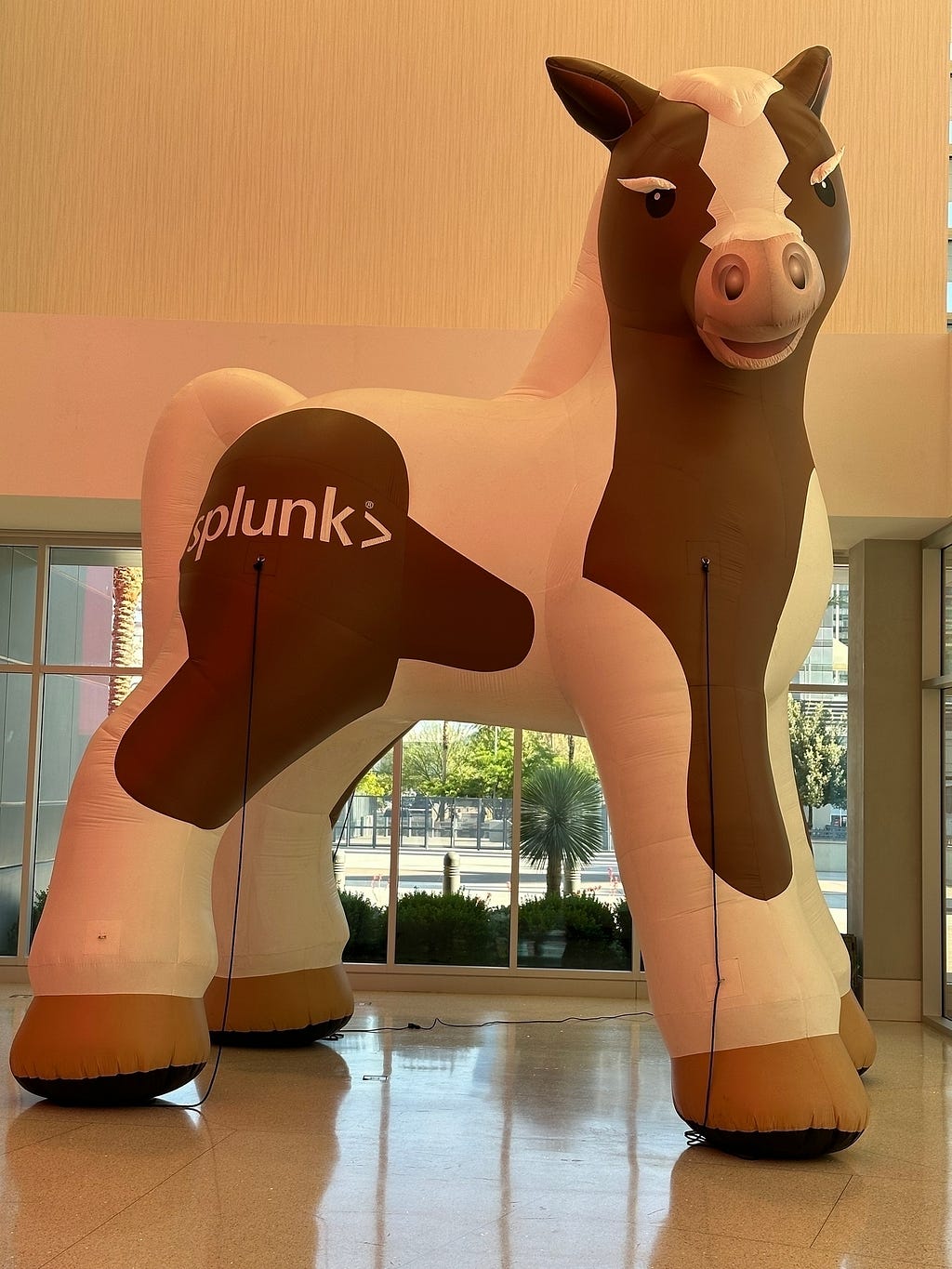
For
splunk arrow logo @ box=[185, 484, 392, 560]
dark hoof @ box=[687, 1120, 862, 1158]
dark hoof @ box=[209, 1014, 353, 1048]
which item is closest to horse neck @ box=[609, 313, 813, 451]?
splunk arrow logo @ box=[185, 484, 392, 560]

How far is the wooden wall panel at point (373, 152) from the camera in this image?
21.4 feet

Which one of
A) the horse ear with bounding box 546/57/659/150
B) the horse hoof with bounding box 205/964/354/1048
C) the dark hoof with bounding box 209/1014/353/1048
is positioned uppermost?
the horse ear with bounding box 546/57/659/150

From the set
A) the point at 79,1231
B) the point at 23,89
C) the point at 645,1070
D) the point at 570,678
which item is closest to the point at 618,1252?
the point at 79,1231

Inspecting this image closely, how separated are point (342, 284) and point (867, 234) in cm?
274

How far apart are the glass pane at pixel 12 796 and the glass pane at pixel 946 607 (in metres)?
5.02

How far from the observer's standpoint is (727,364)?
3783mm

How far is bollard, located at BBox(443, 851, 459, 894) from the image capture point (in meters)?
7.05

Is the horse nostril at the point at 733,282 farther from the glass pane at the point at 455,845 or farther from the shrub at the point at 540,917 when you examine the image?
the shrub at the point at 540,917

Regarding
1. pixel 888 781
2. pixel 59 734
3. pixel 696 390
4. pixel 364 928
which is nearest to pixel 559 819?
pixel 364 928

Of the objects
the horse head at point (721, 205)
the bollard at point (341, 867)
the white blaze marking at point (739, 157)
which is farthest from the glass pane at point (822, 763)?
the white blaze marking at point (739, 157)

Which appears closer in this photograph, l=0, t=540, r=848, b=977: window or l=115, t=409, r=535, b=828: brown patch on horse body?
l=115, t=409, r=535, b=828: brown patch on horse body

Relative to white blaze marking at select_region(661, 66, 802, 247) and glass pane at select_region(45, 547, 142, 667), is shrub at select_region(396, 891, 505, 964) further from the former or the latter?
white blaze marking at select_region(661, 66, 802, 247)

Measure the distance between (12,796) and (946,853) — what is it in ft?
16.7

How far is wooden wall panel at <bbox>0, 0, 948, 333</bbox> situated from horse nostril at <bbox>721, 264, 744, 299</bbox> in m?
3.13
